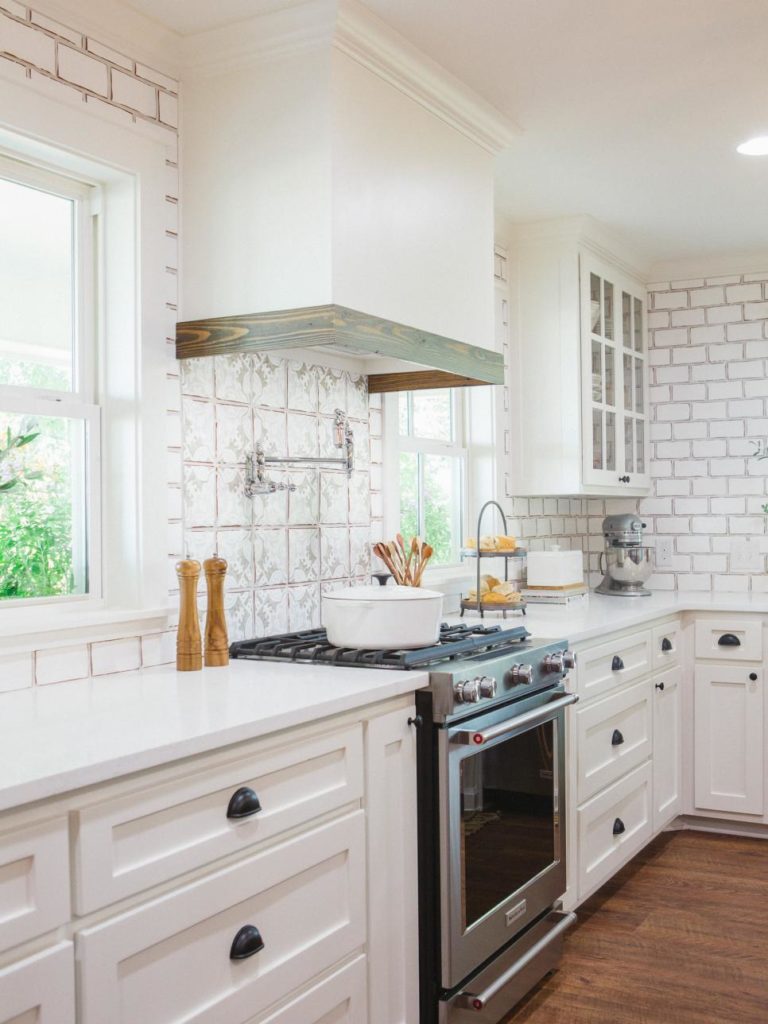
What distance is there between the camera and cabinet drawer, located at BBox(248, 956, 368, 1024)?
73.8 inches

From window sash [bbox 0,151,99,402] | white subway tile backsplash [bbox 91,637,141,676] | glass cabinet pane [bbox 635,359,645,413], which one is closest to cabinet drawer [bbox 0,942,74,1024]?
white subway tile backsplash [bbox 91,637,141,676]

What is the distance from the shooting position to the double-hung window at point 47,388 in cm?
228

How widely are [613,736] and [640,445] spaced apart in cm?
182

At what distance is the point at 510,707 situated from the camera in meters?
2.58

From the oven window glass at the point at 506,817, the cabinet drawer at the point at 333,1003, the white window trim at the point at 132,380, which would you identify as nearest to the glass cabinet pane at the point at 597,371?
the oven window glass at the point at 506,817

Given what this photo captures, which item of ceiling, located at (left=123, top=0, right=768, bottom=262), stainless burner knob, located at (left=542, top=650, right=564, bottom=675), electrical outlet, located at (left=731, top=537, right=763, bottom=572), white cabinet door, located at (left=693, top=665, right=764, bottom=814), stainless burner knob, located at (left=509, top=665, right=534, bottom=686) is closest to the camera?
ceiling, located at (left=123, top=0, right=768, bottom=262)

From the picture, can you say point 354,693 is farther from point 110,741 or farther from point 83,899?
point 83,899

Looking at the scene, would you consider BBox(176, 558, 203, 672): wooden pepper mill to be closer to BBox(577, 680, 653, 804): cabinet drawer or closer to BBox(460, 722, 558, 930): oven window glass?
BBox(460, 722, 558, 930): oven window glass

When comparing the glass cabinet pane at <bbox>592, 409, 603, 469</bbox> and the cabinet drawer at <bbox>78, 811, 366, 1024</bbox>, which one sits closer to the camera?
the cabinet drawer at <bbox>78, 811, 366, 1024</bbox>

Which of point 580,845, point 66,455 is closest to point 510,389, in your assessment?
point 580,845

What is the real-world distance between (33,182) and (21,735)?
131cm

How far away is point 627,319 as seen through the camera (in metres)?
4.71

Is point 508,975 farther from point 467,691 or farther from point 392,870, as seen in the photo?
point 467,691

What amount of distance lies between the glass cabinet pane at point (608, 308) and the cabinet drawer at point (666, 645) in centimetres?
129
